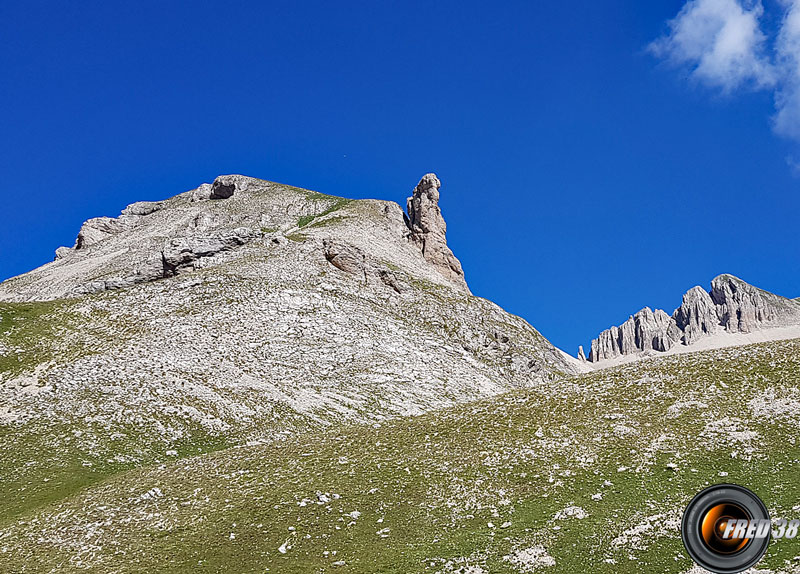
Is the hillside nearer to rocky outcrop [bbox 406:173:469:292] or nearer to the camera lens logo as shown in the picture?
rocky outcrop [bbox 406:173:469:292]

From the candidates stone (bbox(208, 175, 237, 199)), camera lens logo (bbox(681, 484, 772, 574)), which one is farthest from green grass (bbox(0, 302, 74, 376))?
stone (bbox(208, 175, 237, 199))

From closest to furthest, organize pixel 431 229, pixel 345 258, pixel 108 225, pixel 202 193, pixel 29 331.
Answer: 1. pixel 29 331
2. pixel 345 258
3. pixel 431 229
4. pixel 108 225
5. pixel 202 193

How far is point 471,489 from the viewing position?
29.7m

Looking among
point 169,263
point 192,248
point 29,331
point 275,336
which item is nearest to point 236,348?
point 275,336

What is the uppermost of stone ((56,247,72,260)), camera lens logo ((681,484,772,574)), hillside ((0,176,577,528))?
stone ((56,247,72,260))

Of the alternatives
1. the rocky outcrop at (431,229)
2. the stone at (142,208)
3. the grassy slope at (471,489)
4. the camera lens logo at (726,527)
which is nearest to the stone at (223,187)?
the stone at (142,208)

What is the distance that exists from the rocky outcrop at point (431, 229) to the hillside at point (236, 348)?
0.47 metres

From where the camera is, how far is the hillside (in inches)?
1784

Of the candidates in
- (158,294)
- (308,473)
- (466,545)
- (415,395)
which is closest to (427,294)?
(415,395)

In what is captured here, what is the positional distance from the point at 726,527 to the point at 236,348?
2177 inches

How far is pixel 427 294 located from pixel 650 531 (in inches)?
2683

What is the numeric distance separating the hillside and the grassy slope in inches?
332

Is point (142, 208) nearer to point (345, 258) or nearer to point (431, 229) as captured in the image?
point (431, 229)

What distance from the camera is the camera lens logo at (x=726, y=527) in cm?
1816
